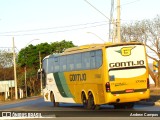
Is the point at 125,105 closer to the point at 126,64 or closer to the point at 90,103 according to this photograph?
the point at 90,103

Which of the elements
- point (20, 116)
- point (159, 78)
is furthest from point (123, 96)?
point (159, 78)

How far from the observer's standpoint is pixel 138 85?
79.9 feet

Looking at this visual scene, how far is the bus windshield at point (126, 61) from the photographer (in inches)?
950

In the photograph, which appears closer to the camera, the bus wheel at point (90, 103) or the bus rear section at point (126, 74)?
the bus rear section at point (126, 74)

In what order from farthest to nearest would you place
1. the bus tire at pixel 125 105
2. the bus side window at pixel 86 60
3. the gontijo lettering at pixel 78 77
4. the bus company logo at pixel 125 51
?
the gontijo lettering at pixel 78 77, the bus tire at pixel 125 105, the bus side window at pixel 86 60, the bus company logo at pixel 125 51

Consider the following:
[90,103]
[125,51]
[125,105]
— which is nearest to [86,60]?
[90,103]

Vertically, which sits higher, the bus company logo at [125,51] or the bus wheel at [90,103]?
the bus company logo at [125,51]

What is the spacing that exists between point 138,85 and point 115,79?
1.26 meters

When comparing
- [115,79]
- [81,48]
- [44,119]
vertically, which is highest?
[81,48]

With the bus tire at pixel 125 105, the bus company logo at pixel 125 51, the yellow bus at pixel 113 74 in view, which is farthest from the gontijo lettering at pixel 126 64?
the bus tire at pixel 125 105

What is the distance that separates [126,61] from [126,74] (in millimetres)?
662

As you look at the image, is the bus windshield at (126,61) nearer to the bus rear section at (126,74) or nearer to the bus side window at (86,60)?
the bus rear section at (126,74)

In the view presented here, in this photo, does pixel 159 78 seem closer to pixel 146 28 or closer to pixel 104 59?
pixel 146 28

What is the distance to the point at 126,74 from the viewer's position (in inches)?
952
